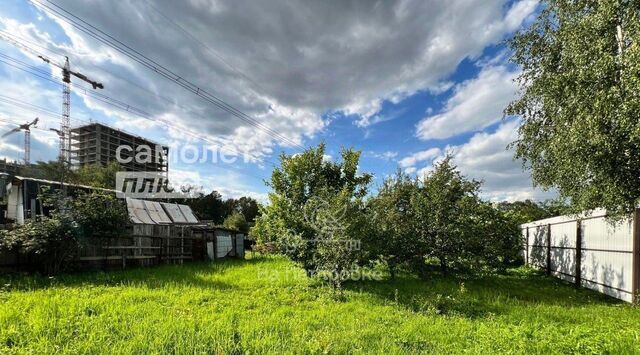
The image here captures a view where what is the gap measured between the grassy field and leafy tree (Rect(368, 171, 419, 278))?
988mm

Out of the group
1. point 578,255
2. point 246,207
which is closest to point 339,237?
point 578,255

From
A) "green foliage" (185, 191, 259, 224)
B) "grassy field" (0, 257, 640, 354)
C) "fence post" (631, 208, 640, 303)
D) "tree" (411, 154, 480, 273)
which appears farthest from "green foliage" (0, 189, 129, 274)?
"green foliage" (185, 191, 259, 224)

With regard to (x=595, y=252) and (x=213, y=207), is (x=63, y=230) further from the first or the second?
(x=213, y=207)

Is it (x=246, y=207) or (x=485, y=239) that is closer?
(x=485, y=239)

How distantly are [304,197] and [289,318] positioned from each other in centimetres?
531

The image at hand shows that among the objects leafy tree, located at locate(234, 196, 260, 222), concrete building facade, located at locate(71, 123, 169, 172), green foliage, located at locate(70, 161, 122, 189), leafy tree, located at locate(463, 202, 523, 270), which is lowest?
leafy tree, located at locate(234, 196, 260, 222)

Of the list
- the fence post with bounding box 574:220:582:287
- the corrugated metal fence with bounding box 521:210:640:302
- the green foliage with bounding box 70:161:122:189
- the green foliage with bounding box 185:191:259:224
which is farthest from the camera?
the green foliage with bounding box 185:191:259:224

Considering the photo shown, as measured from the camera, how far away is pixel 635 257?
762cm

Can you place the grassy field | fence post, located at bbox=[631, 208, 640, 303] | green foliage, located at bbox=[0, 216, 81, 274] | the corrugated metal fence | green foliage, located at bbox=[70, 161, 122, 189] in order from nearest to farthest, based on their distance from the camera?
the grassy field, fence post, located at bbox=[631, 208, 640, 303], the corrugated metal fence, green foliage, located at bbox=[0, 216, 81, 274], green foliage, located at bbox=[70, 161, 122, 189]

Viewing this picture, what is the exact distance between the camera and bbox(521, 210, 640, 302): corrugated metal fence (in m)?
7.82

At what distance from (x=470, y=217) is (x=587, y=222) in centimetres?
373

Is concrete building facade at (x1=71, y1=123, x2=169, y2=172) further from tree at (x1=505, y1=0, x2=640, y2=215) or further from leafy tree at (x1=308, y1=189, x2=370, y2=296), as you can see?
tree at (x1=505, y1=0, x2=640, y2=215)

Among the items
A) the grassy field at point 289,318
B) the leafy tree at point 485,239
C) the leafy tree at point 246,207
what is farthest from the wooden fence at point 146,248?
the leafy tree at point 246,207

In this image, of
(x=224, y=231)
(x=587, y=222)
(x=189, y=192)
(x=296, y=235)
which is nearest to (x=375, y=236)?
(x=296, y=235)
